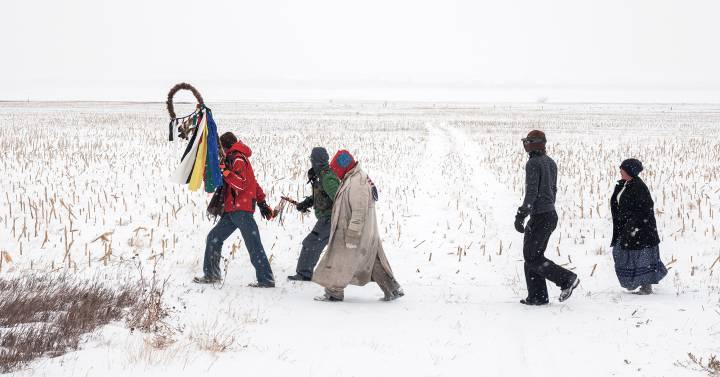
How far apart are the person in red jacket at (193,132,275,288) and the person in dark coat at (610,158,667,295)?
159 inches

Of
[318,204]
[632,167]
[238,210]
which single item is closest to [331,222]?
[318,204]

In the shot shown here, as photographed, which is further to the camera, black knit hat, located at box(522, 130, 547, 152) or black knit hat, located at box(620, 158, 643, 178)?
black knit hat, located at box(620, 158, 643, 178)

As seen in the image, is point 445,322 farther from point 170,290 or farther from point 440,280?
point 170,290

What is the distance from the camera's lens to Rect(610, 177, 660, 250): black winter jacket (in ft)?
21.5

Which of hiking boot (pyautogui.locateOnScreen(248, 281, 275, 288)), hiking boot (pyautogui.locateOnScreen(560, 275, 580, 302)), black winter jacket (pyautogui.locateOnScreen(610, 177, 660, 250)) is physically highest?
black winter jacket (pyautogui.locateOnScreen(610, 177, 660, 250))

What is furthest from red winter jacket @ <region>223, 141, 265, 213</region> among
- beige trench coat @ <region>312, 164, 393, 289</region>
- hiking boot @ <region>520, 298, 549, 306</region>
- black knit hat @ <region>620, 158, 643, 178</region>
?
black knit hat @ <region>620, 158, 643, 178</region>

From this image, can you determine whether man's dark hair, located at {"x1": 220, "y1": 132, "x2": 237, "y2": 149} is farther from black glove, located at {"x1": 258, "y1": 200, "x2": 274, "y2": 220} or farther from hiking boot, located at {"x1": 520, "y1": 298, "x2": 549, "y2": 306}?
hiking boot, located at {"x1": 520, "y1": 298, "x2": 549, "y2": 306}

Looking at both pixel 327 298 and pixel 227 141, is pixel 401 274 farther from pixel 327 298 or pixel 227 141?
pixel 227 141

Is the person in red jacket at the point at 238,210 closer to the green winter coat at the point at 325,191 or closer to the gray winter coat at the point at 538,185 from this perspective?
the green winter coat at the point at 325,191

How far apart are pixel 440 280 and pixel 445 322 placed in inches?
72.9

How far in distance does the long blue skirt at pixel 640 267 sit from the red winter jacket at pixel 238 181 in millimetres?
4285

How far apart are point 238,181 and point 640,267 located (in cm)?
461

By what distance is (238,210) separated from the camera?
22.2ft

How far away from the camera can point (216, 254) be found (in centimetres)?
704
